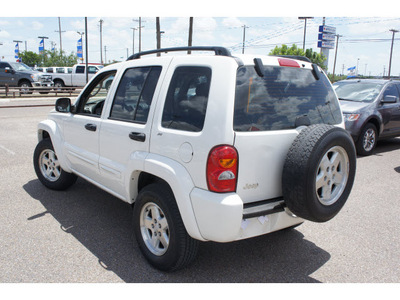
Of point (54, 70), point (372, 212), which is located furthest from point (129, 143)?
point (54, 70)

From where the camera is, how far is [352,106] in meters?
8.41

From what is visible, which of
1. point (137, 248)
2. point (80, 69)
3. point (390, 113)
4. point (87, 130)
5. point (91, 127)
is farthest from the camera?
point (80, 69)

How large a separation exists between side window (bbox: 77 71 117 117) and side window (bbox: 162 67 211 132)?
1258 mm

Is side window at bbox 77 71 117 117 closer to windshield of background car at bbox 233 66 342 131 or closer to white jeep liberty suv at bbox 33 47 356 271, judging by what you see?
white jeep liberty suv at bbox 33 47 356 271

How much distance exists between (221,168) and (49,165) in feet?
11.5

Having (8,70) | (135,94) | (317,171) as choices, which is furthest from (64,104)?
(8,70)

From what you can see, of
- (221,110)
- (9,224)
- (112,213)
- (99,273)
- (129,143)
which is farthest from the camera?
(112,213)

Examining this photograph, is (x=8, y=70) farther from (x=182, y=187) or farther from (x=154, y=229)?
(x=182, y=187)

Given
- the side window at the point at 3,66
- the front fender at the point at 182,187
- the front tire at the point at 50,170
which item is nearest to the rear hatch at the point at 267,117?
the front fender at the point at 182,187

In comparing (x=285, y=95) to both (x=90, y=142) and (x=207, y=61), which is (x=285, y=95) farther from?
(x=90, y=142)

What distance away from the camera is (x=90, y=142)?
13.3ft

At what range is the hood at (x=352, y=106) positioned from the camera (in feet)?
27.0

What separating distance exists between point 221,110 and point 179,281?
1.49 metres

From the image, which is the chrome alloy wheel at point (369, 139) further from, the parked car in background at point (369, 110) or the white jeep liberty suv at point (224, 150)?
the white jeep liberty suv at point (224, 150)
